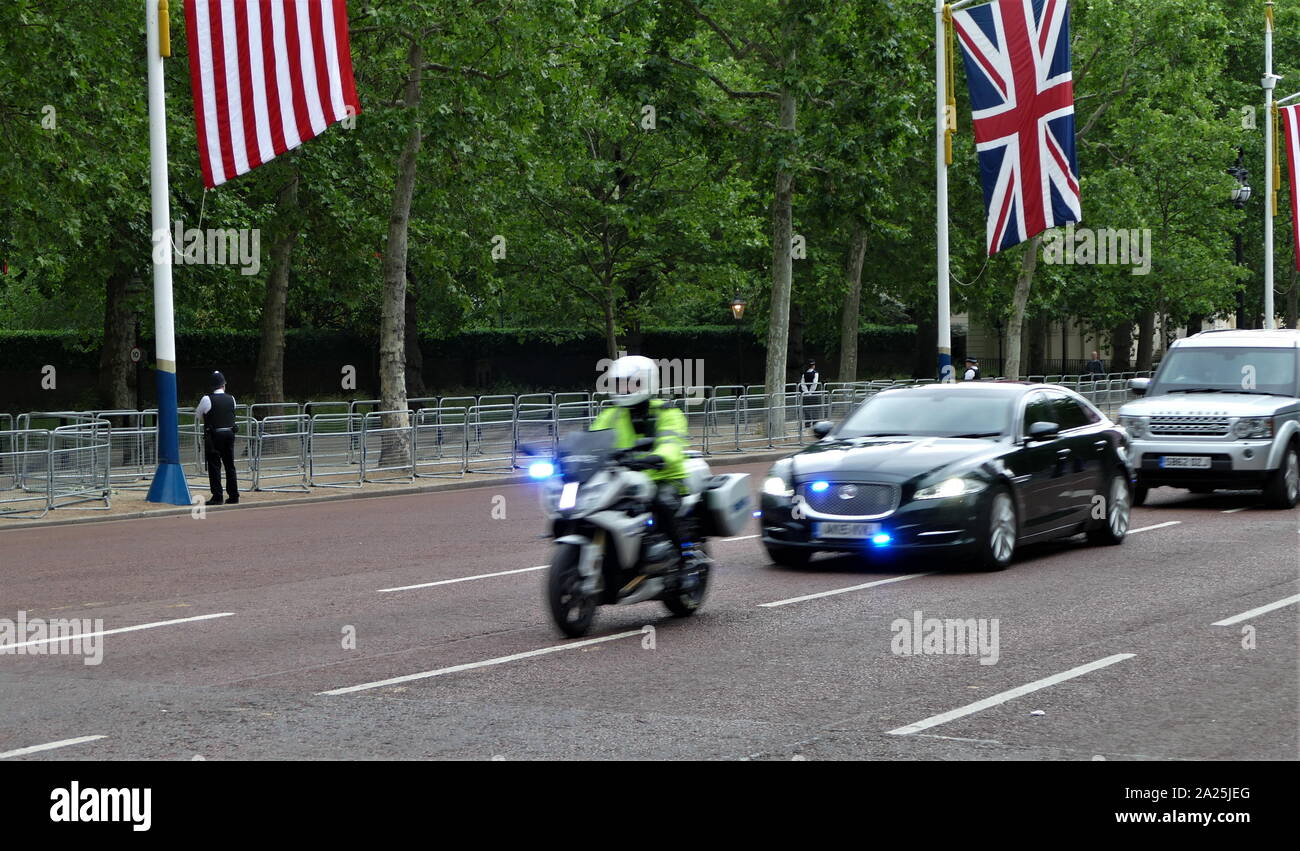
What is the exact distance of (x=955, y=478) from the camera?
1397 cm

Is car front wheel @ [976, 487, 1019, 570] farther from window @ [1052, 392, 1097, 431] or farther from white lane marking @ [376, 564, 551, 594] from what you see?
white lane marking @ [376, 564, 551, 594]

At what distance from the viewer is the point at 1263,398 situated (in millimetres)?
20516

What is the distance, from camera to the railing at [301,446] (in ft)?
73.6

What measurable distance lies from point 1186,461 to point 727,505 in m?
10.2

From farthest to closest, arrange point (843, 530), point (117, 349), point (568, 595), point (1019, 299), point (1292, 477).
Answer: point (1019, 299)
point (117, 349)
point (1292, 477)
point (843, 530)
point (568, 595)

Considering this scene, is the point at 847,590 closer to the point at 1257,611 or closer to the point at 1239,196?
the point at 1257,611

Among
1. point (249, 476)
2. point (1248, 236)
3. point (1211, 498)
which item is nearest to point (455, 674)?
point (1211, 498)

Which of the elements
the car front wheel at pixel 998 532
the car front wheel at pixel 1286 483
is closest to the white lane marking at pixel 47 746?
the car front wheel at pixel 998 532

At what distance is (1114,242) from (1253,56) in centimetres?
2312

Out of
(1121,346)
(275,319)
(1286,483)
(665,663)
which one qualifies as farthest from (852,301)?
(665,663)

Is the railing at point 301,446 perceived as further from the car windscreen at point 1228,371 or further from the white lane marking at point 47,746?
the white lane marking at point 47,746

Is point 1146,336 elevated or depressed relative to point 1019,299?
depressed

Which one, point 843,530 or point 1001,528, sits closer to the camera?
point 843,530
